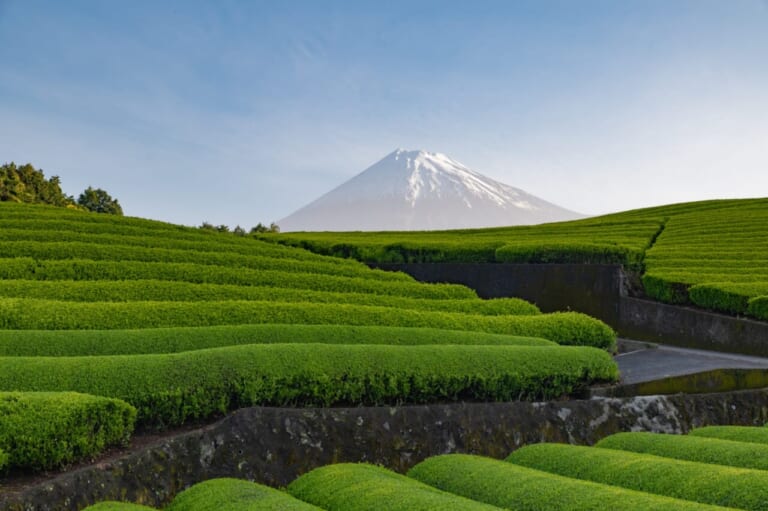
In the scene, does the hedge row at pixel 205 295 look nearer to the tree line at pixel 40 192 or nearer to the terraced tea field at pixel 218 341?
the terraced tea field at pixel 218 341

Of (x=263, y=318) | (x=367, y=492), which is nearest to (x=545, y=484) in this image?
(x=367, y=492)

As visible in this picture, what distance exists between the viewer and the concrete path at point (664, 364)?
1290 cm

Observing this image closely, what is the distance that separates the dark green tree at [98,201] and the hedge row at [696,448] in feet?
147

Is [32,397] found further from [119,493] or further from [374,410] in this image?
[374,410]

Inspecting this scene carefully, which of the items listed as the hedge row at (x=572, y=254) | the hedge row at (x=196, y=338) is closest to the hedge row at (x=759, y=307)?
the hedge row at (x=572, y=254)

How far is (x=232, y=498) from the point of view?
674 cm

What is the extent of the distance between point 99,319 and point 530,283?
1276 cm

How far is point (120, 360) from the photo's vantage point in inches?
384

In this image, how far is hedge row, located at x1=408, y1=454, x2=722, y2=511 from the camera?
5978 millimetres

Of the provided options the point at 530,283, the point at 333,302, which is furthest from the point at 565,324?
the point at 530,283

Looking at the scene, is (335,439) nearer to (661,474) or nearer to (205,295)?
(661,474)

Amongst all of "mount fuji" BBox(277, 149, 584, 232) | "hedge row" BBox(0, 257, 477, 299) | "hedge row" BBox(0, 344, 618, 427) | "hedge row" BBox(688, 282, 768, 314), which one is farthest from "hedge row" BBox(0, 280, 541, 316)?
"mount fuji" BBox(277, 149, 584, 232)

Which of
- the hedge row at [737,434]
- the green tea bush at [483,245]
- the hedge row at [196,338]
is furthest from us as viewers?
the green tea bush at [483,245]

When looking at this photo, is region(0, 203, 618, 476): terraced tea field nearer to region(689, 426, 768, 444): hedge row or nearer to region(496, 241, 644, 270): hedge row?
region(689, 426, 768, 444): hedge row
